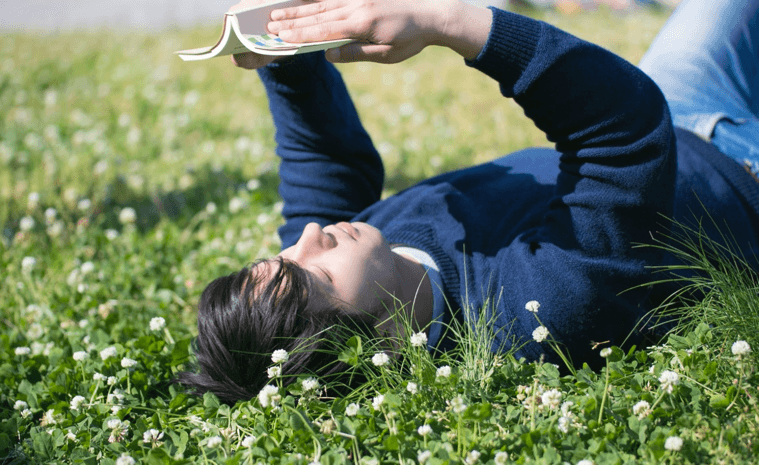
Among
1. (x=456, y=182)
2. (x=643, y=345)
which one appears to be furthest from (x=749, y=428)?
(x=456, y=182)

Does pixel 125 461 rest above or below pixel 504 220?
below

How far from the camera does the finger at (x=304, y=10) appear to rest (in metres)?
1.91

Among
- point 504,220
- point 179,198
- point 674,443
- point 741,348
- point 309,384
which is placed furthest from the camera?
point 179,198

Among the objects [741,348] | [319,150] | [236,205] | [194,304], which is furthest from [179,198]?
[741,348]

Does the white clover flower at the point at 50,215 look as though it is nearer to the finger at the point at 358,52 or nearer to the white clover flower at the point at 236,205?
the white clover flower at the point at 236,205

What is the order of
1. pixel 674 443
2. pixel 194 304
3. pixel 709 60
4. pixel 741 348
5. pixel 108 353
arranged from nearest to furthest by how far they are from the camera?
pixel 674 443, pixel 741 348, pixel 108 353, pixel 709 60, pixel 194 304

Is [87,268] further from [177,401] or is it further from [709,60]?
[709,60]

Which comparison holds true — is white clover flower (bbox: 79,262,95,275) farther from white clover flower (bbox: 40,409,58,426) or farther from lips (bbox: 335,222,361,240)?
lips (bbox: 335,222,361,240)

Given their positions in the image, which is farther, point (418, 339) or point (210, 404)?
point (210, 404)

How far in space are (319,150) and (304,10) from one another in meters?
1.03

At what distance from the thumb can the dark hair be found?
710 millimetres

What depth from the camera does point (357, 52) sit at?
6.27ft

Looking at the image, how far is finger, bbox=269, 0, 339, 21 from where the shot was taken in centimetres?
191

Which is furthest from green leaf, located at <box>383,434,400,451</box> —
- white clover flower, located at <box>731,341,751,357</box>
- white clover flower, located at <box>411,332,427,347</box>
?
white clover flower, located at <box>731,341,751,357</box>
